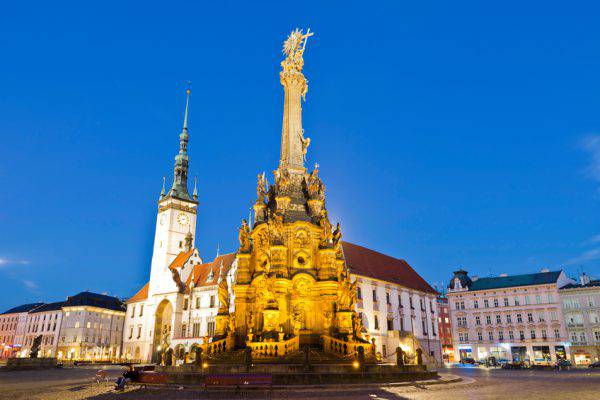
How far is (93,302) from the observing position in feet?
256

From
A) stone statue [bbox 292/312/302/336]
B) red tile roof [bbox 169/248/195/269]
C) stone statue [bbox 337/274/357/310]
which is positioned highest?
red tile roof [bbox 169/248/195/269]

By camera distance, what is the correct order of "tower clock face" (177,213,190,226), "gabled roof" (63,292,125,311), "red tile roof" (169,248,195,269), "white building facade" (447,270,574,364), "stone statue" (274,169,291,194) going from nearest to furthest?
"stone statue" (274,169,291,194) → "white building facade" (447,270,574,364) → "red tile roof" (169,248,195,269) → "gabled roof" (63,292,125,311) → "tower clock face" (177,213,190,226)

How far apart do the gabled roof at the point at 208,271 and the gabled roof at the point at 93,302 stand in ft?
81.1

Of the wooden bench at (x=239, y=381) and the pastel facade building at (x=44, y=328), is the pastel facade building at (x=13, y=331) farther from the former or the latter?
the wooden bench at (x=239, y=381)

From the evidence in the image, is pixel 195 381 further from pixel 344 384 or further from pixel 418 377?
pixel 418 377

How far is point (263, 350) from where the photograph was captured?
17.2 m

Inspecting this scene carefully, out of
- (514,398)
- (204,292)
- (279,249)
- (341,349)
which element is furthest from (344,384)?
(204,292)

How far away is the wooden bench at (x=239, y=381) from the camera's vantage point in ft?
43.8

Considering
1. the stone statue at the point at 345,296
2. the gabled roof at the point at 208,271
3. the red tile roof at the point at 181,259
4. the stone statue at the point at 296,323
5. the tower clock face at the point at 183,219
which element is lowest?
the stone statue at the point at 296,323

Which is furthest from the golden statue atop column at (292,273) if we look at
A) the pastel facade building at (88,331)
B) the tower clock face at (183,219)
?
the pastel facade building at (88,331)

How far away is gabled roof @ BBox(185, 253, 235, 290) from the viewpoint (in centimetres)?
5931

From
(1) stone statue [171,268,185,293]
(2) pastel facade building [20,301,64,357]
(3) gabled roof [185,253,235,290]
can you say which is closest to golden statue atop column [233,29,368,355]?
(3) gabled roof [185,253,235,290]

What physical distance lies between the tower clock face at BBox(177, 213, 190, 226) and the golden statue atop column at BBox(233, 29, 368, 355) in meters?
60.5

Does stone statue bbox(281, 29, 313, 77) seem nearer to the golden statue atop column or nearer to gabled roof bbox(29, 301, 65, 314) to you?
the golden statue atop column
